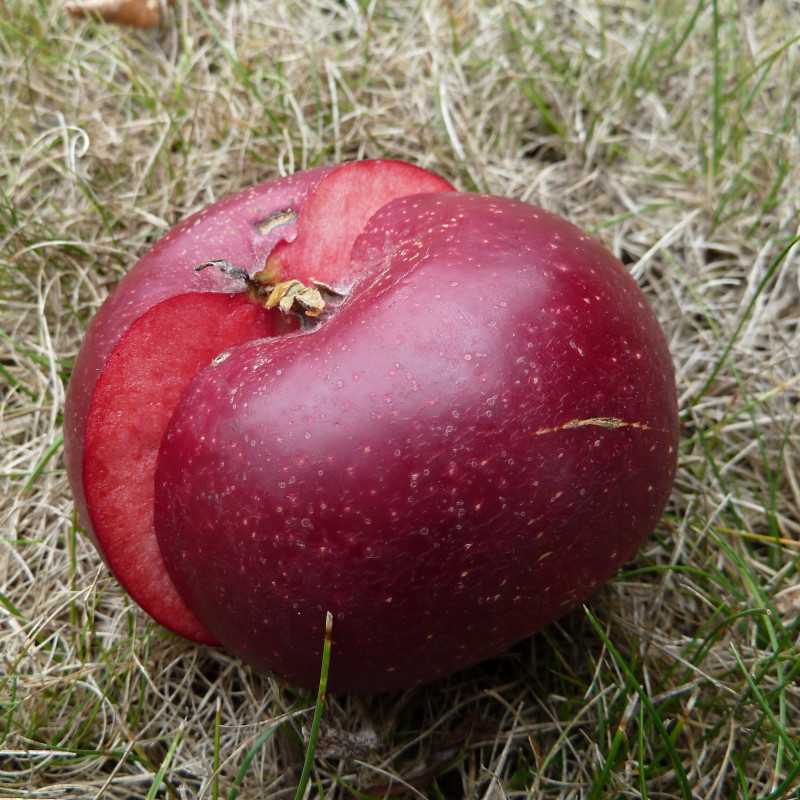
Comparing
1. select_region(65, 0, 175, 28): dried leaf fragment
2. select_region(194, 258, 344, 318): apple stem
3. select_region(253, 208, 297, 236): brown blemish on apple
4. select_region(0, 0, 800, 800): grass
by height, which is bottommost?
select_region(0, 0, 800, 800): grass

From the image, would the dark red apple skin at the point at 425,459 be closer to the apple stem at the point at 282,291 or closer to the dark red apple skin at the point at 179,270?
the apple stem at the point at 282,291

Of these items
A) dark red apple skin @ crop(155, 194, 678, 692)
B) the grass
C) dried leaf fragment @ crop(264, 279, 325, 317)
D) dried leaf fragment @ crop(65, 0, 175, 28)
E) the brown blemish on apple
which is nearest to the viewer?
dark red apple skin @ crop(155, 194, 678, 692)

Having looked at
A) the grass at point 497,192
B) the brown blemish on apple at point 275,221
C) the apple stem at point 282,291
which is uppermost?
the brown blemish on apple at point 275,221

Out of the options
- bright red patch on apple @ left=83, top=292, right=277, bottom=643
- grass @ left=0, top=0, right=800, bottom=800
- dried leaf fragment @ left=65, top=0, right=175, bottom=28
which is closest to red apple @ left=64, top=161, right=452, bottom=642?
bright red patch on apple @ left=83, top=292, right=277, bottom=643

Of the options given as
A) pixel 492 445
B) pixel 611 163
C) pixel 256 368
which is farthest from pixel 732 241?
pixel 256 368

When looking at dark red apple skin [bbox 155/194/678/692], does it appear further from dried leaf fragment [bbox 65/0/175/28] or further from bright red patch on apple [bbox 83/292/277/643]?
dried leaf fragment [bbox 65/0/175/28]

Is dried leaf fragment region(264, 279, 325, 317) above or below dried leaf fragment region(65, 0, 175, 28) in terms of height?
below

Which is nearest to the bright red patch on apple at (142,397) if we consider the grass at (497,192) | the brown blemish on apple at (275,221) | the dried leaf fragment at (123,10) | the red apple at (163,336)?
the red apple at (163,336)

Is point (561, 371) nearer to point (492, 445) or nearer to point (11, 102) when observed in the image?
point (492, 445)
